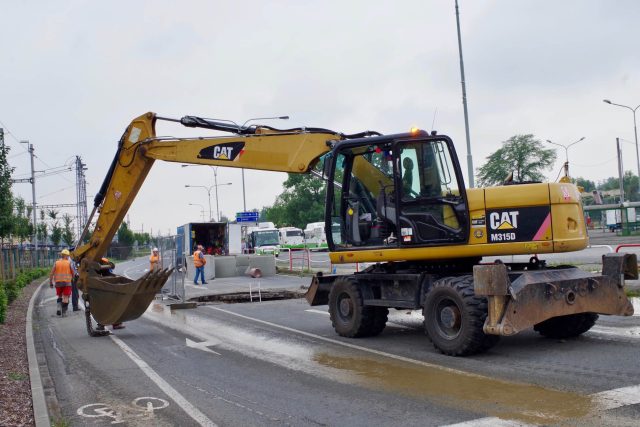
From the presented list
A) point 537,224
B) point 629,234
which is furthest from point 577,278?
point 629,234

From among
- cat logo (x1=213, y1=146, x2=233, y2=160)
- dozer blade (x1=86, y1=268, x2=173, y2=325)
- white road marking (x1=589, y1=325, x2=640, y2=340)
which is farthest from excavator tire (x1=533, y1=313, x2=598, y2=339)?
dozer blade (x1=86, y1=268, x2=173, y2=325)

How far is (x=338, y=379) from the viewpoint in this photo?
792 centimetres

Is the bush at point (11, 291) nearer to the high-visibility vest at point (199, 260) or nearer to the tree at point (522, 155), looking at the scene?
the high-visibility vest at point (199, 260)

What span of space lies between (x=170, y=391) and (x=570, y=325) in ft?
19.7

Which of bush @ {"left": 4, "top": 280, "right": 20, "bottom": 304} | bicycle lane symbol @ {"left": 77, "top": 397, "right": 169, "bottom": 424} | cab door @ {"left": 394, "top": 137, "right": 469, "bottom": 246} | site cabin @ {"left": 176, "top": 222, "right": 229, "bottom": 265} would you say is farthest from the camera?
site cabin @ {"left": 176, "top": 222, "right": 229, "bottom": 265}

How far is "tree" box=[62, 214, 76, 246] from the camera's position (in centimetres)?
5061

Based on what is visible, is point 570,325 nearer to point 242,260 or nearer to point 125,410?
point 125,410

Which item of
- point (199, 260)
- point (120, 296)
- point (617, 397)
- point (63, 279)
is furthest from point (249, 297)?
point (617, 397)

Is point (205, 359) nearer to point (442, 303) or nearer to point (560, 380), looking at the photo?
point (442, 303)

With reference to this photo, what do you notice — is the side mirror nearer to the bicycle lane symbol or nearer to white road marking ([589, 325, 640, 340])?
the bicycle lane symbol

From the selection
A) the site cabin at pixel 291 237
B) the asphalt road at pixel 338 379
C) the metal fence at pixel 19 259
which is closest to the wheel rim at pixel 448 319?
the asphalt road at pixel 338 379

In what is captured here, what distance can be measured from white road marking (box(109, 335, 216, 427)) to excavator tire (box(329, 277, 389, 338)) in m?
3.47

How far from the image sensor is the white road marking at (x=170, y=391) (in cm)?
641

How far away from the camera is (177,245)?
21.2 m
